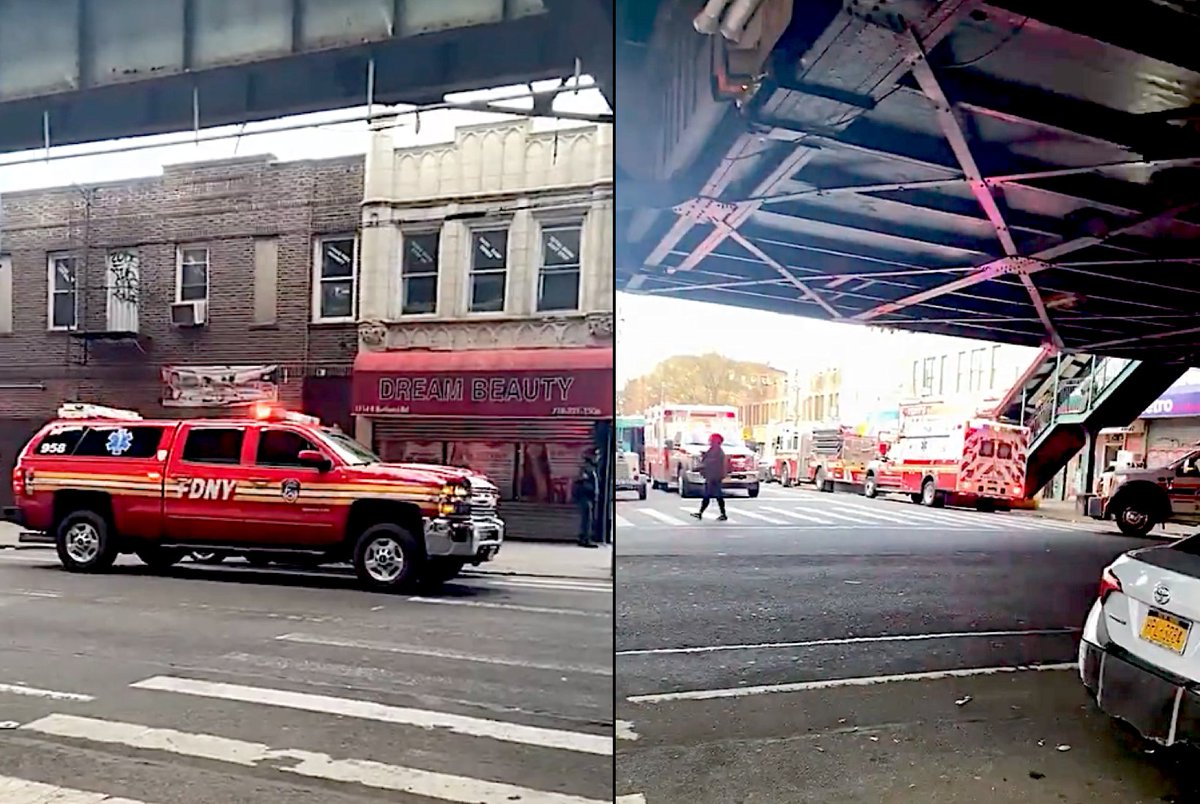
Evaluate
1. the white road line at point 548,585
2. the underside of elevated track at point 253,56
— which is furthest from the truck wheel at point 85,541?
the underside of elevated track at point 253,56

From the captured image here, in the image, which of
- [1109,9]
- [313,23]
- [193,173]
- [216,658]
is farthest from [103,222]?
[1109,9]

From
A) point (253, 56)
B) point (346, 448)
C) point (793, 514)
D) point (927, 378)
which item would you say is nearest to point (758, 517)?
point (793, 514)

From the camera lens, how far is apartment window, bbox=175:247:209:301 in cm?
161

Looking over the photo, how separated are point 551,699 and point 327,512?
0.52 meters

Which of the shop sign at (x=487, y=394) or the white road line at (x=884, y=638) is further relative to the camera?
the white road line at (x=884, y=638)

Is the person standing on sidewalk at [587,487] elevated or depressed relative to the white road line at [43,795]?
elevated

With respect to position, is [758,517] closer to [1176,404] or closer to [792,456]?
[792,456]

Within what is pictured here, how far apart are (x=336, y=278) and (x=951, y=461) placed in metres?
1.26

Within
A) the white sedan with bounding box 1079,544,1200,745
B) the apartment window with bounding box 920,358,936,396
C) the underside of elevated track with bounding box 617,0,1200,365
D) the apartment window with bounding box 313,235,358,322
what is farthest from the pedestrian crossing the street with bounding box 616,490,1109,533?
the apartment window with bounding box 313,235,358,322

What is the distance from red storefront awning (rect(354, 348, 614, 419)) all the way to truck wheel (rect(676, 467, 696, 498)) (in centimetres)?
24

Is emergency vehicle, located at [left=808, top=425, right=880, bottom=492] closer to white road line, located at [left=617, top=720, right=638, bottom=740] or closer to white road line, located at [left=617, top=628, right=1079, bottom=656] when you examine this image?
white road line, located at [left=617, top=628, right=1079, bottom=656]

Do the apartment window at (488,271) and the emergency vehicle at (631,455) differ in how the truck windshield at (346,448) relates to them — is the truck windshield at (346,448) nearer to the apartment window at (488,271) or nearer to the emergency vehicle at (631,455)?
the apartment window at (488,271)

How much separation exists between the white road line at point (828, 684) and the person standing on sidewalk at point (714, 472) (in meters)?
0.33

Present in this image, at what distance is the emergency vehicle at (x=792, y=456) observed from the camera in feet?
5.78
